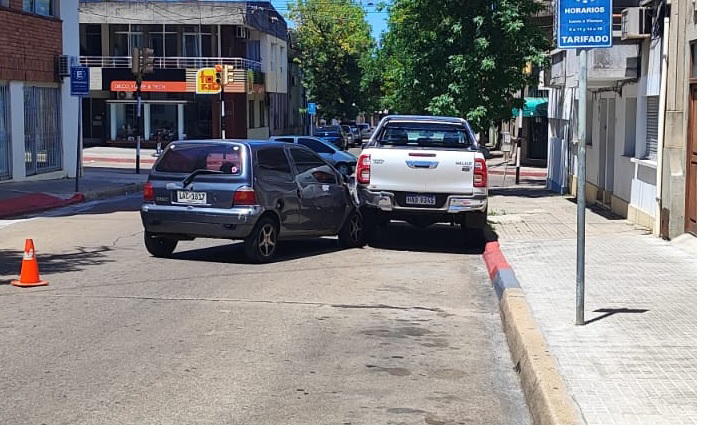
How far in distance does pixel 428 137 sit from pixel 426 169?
1.80 meters

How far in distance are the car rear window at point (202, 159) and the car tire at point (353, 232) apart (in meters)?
2.74

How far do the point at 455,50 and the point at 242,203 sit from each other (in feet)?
42.4

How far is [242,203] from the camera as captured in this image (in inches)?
494

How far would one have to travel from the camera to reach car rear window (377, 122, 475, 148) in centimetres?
1534

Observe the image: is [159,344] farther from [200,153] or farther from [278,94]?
[278,94]

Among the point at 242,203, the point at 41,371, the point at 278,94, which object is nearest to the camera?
the point at 41,371

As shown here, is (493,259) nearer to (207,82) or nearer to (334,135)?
(207,82)

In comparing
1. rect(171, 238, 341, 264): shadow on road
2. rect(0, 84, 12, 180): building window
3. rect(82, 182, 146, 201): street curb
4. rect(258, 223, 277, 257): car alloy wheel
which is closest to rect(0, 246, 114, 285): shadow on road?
rect(171, 238, 341, 264): shadow on road

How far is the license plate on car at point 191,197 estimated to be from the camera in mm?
12656

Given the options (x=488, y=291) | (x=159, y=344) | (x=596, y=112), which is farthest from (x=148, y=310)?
(x=596, y=112)

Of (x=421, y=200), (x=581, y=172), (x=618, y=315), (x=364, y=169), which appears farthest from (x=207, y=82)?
(x=581, y=172)

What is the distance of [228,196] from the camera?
41.2 ft

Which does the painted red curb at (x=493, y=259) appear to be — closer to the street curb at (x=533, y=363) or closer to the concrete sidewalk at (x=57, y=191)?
the street curb at (x=533, y=363)

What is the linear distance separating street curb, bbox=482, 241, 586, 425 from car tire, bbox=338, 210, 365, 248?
173 inches
